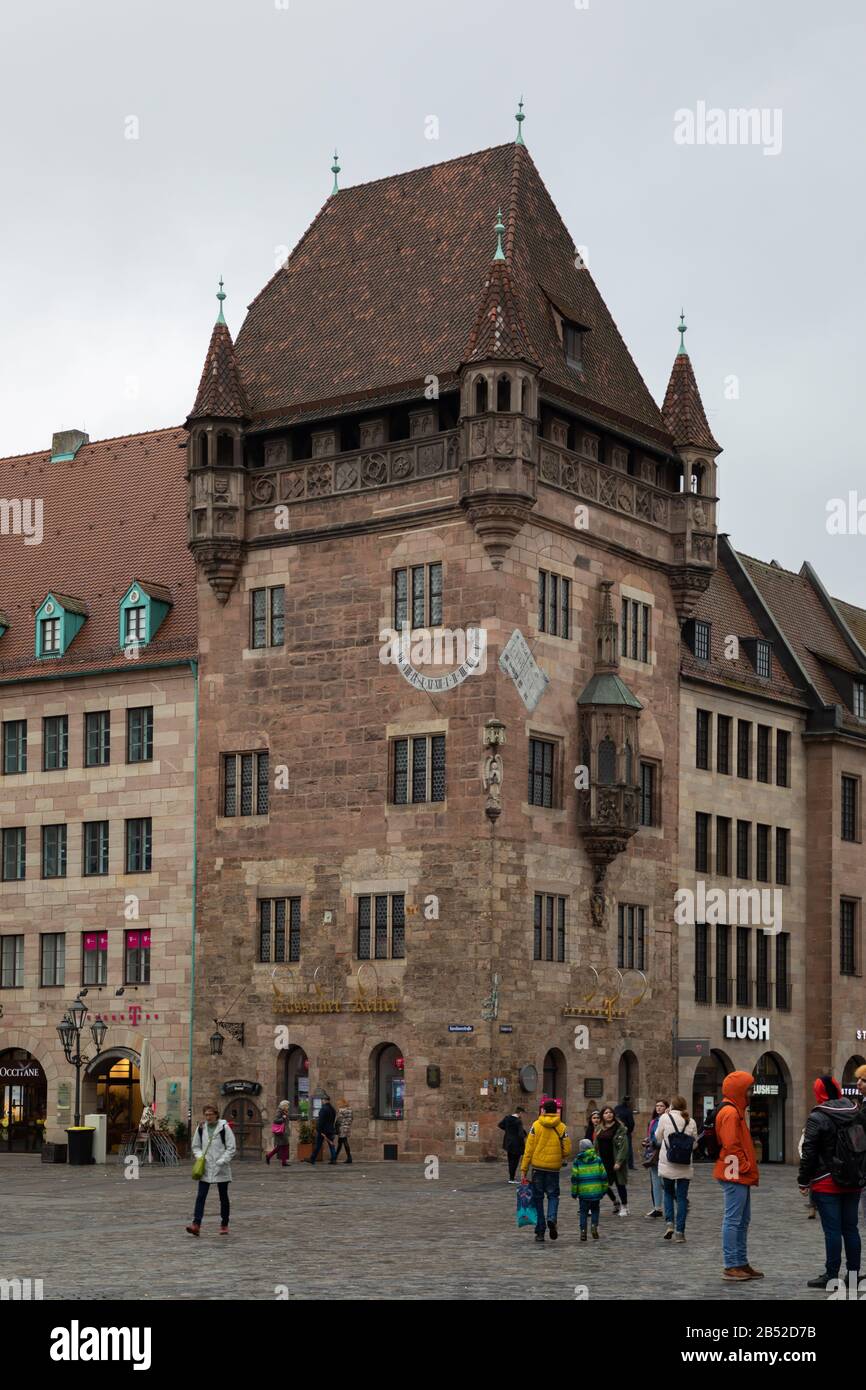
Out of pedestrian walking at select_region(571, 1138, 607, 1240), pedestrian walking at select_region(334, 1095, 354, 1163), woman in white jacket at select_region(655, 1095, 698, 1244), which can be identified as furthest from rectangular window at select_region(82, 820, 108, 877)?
pedestrian walking at select_region(571, 1138, 607, 1240)

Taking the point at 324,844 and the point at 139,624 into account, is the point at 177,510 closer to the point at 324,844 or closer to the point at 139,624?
the point at 139,624

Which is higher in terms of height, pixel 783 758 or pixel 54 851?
pixel 783 758

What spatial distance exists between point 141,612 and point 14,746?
5.96 metres

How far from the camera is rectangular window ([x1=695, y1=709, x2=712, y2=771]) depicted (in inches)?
2625

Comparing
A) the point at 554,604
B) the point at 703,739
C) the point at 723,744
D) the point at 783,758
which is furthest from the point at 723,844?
the point at 554,604

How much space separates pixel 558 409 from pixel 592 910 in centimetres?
1332

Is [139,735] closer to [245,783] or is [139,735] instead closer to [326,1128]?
[245,783]

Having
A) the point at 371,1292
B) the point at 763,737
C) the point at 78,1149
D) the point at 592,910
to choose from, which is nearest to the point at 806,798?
the point at 763,737

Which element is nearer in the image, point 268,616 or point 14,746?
point 268,616

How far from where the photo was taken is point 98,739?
64.2m

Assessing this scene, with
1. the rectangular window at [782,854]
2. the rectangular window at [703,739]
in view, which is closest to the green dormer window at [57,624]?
the rectangular window at [703,739]

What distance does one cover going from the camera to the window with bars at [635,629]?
61.3 m

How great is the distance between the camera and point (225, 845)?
198 feet

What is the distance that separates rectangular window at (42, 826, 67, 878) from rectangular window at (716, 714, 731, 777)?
2009 cm
